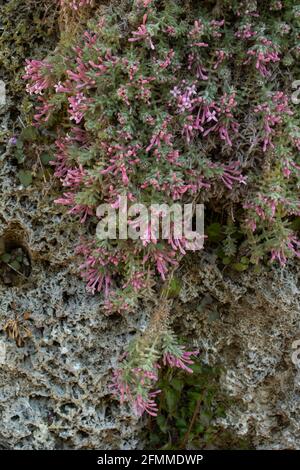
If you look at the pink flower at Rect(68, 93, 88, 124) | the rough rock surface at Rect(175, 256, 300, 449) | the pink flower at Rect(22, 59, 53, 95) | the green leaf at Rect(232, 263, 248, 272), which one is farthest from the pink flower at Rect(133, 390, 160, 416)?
the pink flower at Rect(22, 59, 53, 95)

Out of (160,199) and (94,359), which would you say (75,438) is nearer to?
(94,359)

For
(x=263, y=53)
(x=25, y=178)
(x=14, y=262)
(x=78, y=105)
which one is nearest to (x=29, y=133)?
(x=25, y=178)

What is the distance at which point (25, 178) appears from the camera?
2582 millimetres

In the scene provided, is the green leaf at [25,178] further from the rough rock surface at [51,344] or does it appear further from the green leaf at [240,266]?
the green leaf at [240,266]

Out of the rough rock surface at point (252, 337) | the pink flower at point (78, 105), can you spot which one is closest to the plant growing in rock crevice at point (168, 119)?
the pink flower at point (78, 105)

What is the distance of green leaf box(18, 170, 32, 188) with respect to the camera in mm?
2580

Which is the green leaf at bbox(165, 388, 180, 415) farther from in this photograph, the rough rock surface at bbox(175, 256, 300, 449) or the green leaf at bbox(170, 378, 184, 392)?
the rough rock surface at bbox(175, 256, 300, 449)

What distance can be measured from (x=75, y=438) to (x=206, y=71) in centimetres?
170

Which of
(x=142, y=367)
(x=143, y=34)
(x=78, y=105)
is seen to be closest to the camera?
(x=143, y=34)

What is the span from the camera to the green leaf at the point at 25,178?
2580 millimetres

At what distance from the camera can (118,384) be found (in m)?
2.50

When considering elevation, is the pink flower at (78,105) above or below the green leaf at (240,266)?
above

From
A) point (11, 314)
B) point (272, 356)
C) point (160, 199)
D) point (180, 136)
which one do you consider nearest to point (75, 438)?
point (11, 314)

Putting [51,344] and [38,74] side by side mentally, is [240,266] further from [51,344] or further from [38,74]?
[38,74]
